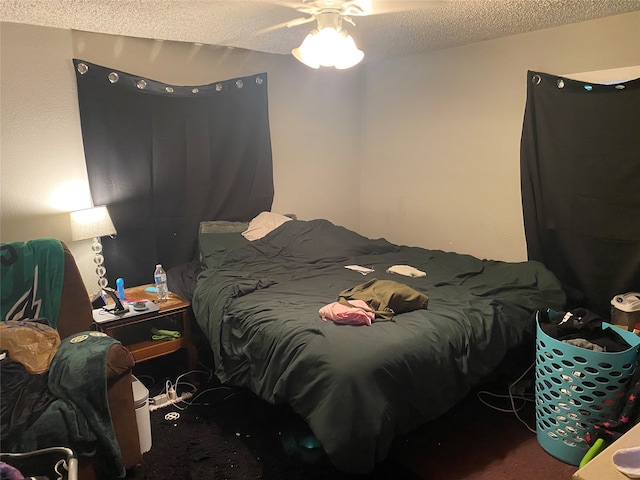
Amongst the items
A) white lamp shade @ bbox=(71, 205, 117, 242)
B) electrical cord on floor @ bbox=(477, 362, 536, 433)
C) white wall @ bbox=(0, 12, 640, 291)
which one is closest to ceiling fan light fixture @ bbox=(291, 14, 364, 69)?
white wall @ bbox=(0, 12, 640, 291)

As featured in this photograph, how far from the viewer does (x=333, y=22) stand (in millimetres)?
2168

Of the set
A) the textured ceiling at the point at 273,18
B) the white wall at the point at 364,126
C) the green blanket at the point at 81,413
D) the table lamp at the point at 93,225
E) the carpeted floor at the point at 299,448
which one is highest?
the textured ceiling at the point at 273,18

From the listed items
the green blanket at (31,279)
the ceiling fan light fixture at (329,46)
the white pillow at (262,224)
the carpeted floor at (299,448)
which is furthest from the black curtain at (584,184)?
the green blanket at (31,279)

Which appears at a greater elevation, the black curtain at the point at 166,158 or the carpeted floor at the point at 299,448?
the black curtain at the point at 166,158

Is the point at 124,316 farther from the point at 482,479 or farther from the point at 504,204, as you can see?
the point at 504,204

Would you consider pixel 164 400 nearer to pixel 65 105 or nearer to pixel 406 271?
pixel 406 271

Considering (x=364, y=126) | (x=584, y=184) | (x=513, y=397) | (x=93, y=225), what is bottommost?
(x=513, y=397)

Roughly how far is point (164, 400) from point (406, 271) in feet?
5.25

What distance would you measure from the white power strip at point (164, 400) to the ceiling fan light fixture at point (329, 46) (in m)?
1.94

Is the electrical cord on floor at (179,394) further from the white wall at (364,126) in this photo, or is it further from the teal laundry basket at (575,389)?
the teal laundry basket at (575,389)

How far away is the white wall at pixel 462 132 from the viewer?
2834 millimetres

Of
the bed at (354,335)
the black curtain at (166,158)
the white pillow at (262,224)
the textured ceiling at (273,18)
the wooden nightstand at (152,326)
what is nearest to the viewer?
the bed at (354,335)

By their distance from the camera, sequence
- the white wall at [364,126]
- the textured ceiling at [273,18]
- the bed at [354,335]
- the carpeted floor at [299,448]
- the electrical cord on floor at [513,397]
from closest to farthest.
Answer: the bed at [354,335]
the carpeted floor at [299,448]
the textured ceiling at [273,18]
the electrical cord on floor at [513,397]
the white wall at [364,126]

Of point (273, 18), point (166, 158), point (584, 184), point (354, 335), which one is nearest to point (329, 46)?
point (273, 18)
